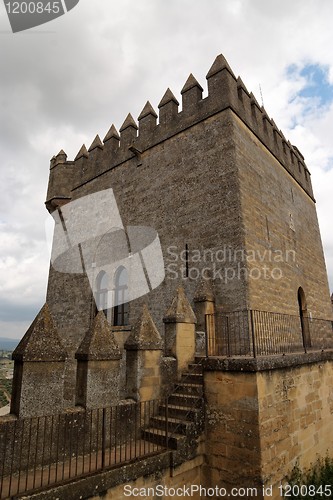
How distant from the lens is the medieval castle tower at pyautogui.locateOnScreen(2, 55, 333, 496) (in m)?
5.57

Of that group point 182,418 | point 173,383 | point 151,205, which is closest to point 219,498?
point 182,418

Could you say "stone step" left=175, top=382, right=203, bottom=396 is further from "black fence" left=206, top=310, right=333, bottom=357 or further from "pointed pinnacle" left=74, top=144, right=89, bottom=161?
"pointed pinnacle" left=74, top=144, right=89, bottom=161

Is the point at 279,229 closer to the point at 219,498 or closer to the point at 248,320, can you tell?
the point at 248,320

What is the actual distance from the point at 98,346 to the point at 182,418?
213cm

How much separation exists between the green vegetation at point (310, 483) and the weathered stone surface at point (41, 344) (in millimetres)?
4727

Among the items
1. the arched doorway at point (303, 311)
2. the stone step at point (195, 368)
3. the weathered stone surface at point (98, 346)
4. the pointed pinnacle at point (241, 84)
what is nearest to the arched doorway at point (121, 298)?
the stone step at point (195, 368)

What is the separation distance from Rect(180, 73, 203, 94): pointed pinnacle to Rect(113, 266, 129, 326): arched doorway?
6.77m

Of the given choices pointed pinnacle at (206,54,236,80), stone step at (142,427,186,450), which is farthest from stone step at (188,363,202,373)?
pointed pinnacle at (206,54,236,80)

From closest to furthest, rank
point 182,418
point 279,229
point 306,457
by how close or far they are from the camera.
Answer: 1. point 182,418
2. point 306,457
3. point 279,229

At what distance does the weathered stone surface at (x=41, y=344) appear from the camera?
15.8 feet

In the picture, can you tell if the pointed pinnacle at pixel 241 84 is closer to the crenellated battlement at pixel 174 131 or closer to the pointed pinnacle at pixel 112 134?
the crenellated battlement at pixel 174 131

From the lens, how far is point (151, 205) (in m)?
11.6

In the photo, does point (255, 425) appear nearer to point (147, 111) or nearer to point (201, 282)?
point (201, 282)

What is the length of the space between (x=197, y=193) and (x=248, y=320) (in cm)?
428
